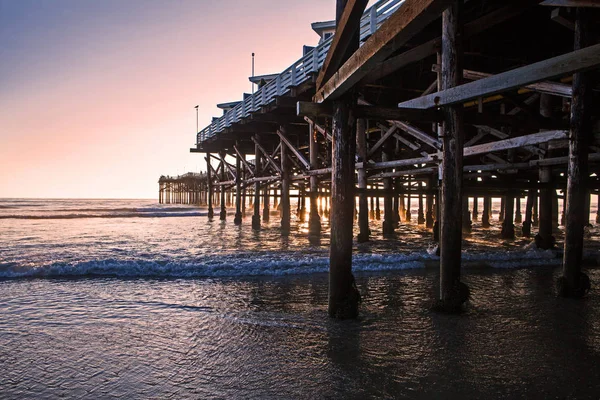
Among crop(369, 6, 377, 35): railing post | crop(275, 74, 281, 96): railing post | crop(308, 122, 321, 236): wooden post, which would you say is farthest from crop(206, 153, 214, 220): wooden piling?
crop(369, 6, 377, 35): railing post

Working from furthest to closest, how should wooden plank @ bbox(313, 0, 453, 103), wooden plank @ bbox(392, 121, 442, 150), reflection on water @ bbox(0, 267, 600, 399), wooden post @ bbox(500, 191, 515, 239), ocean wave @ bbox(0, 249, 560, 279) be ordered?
wooden post @ bbox(500, 191, 515, 239), wooden plank @ bbox(392, 121, 442, 150), ocean wave @ bbox(0, 249, 560, 279), reflection on water @ bbox(0, 267, 600, 399), wooden plank @ bbox(313, 0, 453, 103)

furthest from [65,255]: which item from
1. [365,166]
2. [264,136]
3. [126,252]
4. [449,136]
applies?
[264,136]

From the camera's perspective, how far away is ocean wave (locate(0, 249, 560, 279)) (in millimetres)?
7434

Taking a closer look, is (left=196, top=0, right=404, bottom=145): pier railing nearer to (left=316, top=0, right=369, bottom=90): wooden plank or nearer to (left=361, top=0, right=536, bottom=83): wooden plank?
(left=361, top=0, right=536, bottom=83): wooden plank

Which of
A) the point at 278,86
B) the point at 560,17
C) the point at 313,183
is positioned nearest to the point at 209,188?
the point at 313,183

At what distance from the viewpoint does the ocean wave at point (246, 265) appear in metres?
7.43

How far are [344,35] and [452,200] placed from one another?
2.15m

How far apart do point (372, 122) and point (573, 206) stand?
8.37 m

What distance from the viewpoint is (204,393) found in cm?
287

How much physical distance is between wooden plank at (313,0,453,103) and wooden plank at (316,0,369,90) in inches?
13.5

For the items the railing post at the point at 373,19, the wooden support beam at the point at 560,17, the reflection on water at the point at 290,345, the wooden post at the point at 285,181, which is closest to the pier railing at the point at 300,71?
the railing post at the point at 373,19

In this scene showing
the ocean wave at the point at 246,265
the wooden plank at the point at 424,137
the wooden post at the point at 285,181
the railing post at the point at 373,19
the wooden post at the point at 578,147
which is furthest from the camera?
the wooden post at the point at 285,181

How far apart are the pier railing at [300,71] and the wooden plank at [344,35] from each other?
425 cm

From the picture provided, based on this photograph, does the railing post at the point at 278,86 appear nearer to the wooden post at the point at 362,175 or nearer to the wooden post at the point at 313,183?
the wooden post at the point at 313,183
